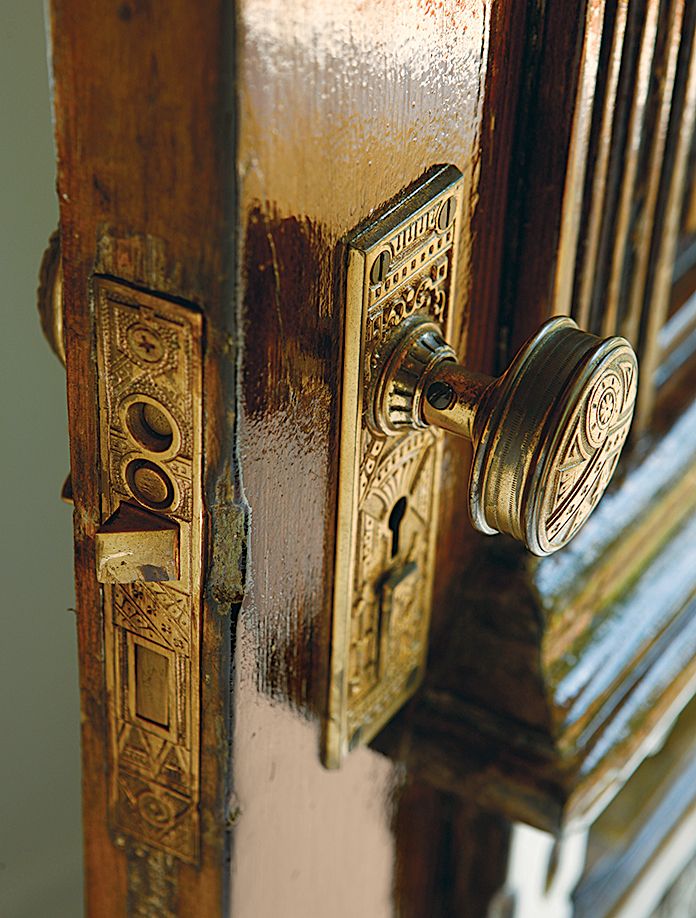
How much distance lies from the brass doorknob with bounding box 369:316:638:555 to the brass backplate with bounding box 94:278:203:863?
0.27 ft

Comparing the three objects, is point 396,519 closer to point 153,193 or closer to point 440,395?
point 440,395

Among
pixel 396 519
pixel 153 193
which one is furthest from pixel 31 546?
pixel 153 193

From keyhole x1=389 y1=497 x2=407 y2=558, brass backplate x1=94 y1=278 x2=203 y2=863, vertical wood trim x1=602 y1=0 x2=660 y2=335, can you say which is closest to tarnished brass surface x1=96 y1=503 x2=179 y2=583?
brass backplate x1=94 y1=278 x2=203 y2=863

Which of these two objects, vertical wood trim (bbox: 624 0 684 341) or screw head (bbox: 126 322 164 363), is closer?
screw head (bbox: 126 322 164 363)

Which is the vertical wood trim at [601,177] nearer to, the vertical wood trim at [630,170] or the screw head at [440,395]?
the vertical wood trim at [630,170]

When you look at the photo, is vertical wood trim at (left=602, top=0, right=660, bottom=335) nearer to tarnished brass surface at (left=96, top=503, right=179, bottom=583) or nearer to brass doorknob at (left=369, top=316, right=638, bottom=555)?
brass doorknob at (left=369, top=316, right=638, bottom=555)

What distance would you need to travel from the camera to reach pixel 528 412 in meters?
0.46

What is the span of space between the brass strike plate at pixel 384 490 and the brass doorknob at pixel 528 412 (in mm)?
11

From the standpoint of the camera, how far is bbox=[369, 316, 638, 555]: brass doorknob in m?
0.45

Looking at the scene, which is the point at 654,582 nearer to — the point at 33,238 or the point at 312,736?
the point at 312,736

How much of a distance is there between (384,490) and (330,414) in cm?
6

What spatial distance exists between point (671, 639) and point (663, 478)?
0.08 metres

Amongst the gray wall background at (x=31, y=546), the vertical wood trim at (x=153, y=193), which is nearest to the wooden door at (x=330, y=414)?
the vertical wood trim at (x=153, y=193)

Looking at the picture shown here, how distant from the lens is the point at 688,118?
611 millimetres
